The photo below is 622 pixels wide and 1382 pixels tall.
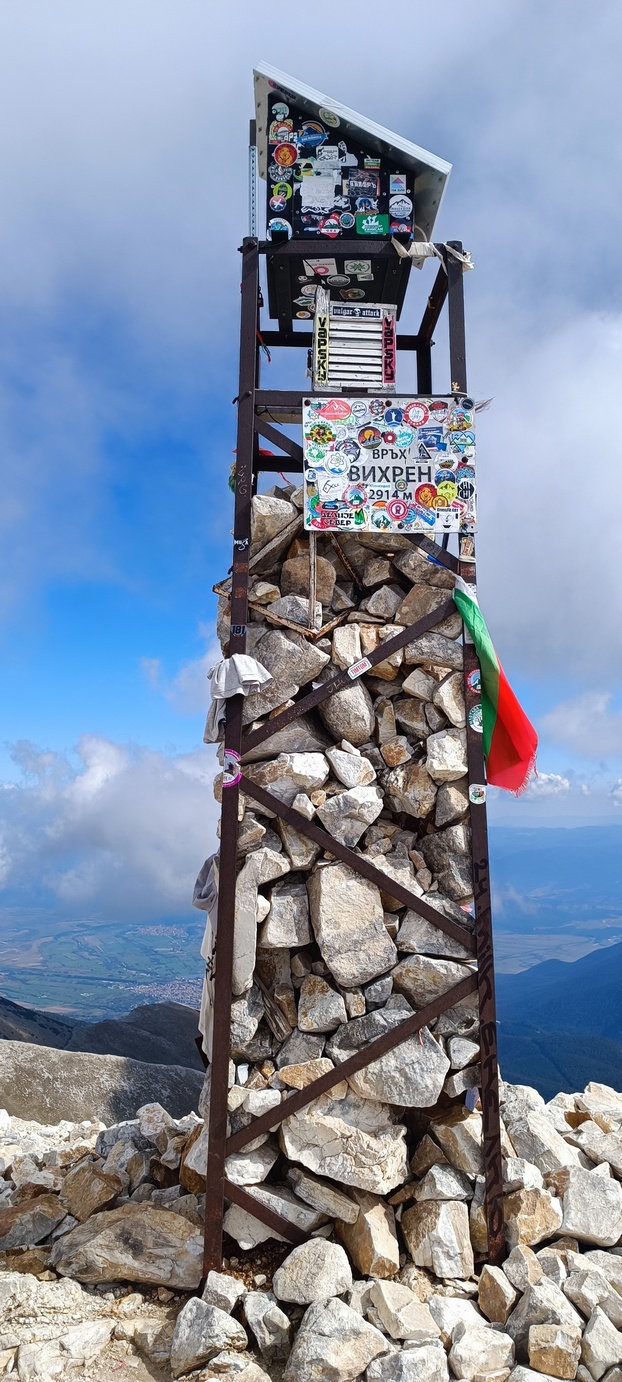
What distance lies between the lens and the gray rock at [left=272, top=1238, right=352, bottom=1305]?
7.73 m

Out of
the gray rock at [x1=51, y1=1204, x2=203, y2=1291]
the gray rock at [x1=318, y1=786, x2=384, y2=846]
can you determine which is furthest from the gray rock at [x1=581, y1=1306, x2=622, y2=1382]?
the gray rock at [x1=318, y1=786, x2=384, y2=846]

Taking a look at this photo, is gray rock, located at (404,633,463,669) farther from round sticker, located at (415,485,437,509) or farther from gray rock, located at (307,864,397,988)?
gray rock, located at (307,864,397,988)

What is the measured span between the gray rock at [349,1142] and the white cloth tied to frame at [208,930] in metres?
1.30

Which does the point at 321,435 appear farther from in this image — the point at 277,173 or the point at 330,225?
the point at 277,173

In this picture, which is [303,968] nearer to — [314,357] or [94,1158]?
[94,1158]

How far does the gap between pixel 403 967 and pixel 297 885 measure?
4.60 ft

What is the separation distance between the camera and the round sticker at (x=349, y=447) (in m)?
9.64

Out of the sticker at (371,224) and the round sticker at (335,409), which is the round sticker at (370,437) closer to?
the round sticker at (335,409)

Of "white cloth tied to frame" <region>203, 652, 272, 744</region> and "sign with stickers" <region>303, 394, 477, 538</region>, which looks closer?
"white cloth tied to frame" <region>203, 652, 272, 744</region>

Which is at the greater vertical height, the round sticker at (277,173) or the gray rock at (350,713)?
the round sticker at (277,173)

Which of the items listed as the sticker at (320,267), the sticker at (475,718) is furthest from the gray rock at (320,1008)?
the sticker at (320,267)

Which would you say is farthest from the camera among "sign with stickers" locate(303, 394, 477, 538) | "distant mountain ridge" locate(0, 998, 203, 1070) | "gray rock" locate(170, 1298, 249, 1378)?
"distant mountain ridge" locate(0, 998, 203, 1070)

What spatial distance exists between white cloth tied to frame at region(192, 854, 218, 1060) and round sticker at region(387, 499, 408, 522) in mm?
4372

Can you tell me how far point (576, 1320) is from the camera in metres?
7.18
